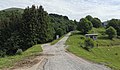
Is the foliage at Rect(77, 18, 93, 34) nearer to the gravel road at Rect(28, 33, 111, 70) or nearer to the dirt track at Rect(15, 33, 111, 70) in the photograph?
the gravel road at Rect(28, 33, 111, 70)

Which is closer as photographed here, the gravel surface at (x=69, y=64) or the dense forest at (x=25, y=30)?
the gravel surface at (x=69, y=64)

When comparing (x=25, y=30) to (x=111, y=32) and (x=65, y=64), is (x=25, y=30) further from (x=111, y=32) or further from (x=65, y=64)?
(x=65, y=64)

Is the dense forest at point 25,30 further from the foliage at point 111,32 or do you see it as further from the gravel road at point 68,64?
the gravel road at point 68,64

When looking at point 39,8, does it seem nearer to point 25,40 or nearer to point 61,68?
point 25,40

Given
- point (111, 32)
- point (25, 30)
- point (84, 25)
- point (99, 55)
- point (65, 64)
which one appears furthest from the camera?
point (84, 25)

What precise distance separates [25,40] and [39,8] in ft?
54.8

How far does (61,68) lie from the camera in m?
20.2

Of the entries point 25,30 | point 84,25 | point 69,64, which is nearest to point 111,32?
point 84,25

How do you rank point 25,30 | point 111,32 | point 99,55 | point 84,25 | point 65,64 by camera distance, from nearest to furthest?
point 65,64 < point 99,55 < point 25,30 < point 111,32 < point 84,25

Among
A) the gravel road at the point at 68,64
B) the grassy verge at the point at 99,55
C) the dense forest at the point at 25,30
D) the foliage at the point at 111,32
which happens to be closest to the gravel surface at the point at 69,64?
the gravel road at the point at 68,64

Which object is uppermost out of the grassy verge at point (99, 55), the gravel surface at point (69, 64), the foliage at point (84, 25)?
the foliage at point (84, 25)

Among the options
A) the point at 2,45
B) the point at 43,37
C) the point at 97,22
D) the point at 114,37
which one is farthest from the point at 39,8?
the point at 97,22

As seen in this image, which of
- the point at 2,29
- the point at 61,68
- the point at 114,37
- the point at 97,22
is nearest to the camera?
the point at 61,68

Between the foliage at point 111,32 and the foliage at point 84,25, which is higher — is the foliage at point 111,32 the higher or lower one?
the lower one
